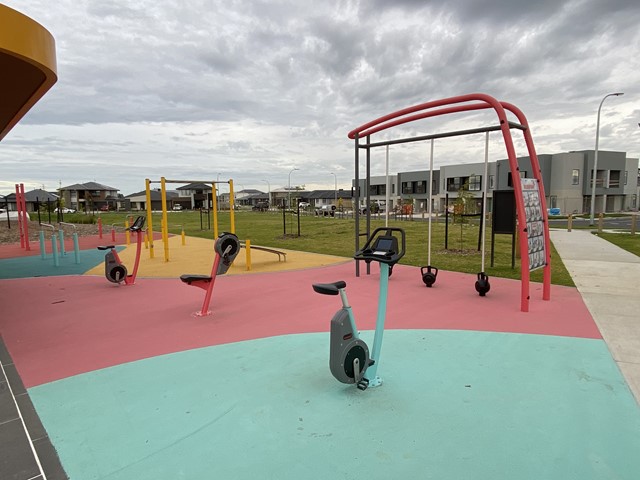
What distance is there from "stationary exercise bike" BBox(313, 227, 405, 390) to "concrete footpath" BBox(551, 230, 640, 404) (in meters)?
2.05

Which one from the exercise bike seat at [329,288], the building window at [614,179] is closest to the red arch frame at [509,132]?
the exercise bike seat at [329,288]

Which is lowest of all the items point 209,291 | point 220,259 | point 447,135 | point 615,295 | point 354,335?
point 615,295

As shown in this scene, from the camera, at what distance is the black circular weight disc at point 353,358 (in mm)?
3047

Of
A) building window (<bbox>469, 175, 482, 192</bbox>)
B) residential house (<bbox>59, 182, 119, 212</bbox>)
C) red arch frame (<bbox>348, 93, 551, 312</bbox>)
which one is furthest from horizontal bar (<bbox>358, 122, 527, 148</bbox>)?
residential house (<bbox>59, 182, 119, 212</bbox>)

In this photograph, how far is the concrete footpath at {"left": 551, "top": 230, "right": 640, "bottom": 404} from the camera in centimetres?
391

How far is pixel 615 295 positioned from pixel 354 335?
5616mm

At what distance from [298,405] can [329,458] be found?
2.16 ft

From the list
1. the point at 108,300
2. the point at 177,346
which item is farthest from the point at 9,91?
the point at 177,346

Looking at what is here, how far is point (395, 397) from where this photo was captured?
3.09 metres

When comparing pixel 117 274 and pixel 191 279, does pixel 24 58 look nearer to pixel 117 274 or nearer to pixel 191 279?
pixel 191 279

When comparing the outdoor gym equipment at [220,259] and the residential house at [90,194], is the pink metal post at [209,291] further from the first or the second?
the residential house at [90,194]

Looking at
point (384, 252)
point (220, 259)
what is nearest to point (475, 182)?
point (220, 259)

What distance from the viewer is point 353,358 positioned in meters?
3.09

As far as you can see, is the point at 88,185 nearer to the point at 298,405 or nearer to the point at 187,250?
the point at 187,250
